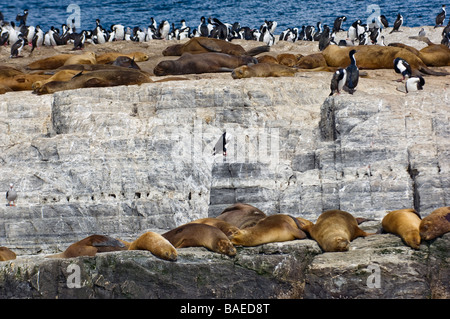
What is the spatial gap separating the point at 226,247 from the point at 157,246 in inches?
24.4

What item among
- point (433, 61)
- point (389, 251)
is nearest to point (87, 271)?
point (389, 251)

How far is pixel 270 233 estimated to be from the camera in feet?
23.1

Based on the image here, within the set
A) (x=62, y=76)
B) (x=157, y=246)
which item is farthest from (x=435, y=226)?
(x=62, y=76)

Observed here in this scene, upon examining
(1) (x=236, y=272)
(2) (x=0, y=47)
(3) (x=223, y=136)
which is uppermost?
(2) (x=0, y=47)

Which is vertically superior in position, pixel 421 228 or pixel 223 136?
pixel 223 136

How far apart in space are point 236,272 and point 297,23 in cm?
3209

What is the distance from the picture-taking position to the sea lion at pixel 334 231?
267 inches

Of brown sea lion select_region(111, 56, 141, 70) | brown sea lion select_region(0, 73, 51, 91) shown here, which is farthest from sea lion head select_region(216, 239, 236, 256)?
brown sea lion select_region(111, 56, 141, 70)

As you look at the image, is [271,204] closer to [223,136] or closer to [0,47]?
[223,136]

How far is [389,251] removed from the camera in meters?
6.56

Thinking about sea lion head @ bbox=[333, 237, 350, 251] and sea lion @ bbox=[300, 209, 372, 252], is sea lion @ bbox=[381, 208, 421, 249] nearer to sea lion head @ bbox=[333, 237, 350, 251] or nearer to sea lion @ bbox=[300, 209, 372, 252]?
sea lion @ bbox=[300, 209, 372, 252]

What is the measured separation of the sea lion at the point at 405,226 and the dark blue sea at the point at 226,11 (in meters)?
23.0

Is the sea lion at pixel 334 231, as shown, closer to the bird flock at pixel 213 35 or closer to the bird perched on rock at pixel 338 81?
Result: the bird perched on rock at pixel 338 81

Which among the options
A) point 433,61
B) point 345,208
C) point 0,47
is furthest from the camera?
point 0,47
